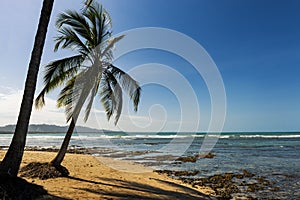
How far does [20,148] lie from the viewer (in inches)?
218

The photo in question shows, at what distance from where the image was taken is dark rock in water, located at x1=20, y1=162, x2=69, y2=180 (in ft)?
23.2

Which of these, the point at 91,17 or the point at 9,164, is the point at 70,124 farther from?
the point at 91,17

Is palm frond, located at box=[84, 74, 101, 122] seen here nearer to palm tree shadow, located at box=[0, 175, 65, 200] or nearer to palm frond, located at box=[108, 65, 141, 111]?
palm frond, located at box=[108, 65, 141, 111]

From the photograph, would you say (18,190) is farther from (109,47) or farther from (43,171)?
(109,47)

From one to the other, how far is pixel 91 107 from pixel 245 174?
28.5 ft

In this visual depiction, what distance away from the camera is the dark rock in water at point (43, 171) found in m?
7.08

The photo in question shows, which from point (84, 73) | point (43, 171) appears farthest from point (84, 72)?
point (43, 171)

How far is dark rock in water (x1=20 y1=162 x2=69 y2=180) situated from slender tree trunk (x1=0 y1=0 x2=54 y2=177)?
1.77m

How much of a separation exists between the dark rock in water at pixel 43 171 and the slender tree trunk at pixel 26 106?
5.79 ft

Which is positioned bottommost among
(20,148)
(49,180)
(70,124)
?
(49,180)

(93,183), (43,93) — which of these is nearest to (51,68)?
(43,93)

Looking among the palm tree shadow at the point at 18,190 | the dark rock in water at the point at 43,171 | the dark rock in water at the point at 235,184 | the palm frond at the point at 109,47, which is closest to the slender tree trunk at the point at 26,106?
the palm tree shadow at the point at 18,190

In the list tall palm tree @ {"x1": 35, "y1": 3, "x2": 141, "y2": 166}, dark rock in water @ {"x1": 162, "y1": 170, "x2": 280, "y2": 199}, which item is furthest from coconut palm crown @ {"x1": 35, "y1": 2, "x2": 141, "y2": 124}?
dark rock in water @ {"x1": 162, "y1": 170, "x2": 280, "y2": 199}

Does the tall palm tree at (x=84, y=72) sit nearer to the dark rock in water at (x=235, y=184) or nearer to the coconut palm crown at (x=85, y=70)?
the coconut palm crown at (x=85, y=70)
